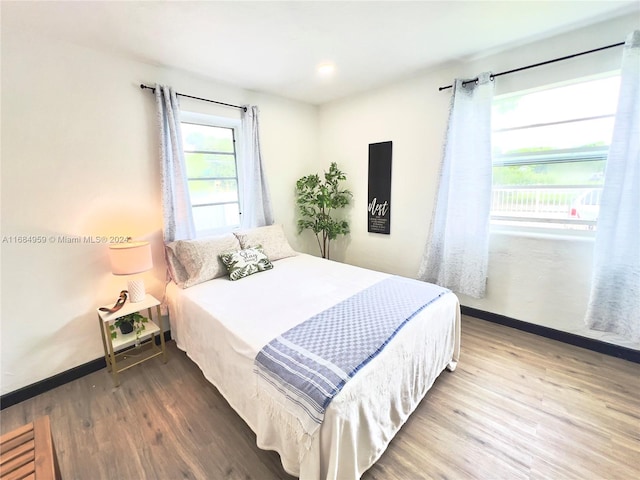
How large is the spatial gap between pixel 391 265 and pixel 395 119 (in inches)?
67.3

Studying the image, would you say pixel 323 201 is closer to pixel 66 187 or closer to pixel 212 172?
pixel 212 172

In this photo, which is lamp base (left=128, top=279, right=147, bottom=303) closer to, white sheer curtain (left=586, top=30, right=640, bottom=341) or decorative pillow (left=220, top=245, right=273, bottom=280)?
decorative pillow (left=220, top=245, right=273, bottom=280)

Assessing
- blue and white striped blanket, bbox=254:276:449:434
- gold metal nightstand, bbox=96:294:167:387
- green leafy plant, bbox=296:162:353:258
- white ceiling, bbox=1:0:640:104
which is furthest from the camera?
green leafy plant, bbox=296:162:353:258

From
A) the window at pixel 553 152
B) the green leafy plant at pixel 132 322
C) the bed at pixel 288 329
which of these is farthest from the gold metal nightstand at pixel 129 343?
the window at pixel 553 152

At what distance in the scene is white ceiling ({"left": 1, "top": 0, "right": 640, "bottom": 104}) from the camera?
168 cm

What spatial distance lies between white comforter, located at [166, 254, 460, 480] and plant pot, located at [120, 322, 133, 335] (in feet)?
1.00

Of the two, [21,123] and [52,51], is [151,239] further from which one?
[52,51]

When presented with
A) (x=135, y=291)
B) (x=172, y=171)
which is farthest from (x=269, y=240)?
(x=135, y=291)

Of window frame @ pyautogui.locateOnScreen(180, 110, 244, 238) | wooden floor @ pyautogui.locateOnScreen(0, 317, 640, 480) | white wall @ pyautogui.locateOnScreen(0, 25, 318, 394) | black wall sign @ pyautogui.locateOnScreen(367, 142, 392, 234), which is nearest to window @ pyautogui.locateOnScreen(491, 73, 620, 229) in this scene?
black wall sign @ pyautogui.locateOnScreen(367, 142, 392, 234)

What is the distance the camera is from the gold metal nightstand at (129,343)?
2027mm

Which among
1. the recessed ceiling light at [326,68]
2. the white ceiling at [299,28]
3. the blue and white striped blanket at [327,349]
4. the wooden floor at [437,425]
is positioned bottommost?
the wooden floor at [437,425]

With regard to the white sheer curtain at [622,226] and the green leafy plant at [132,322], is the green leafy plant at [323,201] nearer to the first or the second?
the green leafy plant at [132,322]

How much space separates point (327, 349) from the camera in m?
1.37

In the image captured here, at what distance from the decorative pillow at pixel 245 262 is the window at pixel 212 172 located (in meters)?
0.64
